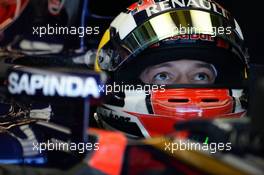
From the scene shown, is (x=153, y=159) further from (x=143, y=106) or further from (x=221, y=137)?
(x=143, y=106)

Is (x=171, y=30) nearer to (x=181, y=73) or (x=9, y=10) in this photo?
(x=181, y=73)

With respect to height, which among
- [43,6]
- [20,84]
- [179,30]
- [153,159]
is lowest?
[153,159]

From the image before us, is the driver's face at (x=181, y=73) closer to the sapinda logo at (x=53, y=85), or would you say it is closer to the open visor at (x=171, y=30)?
the open visor at (x=171, y=30)

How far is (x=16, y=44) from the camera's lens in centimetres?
125

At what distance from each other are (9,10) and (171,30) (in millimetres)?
615

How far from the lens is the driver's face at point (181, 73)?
3.32ft

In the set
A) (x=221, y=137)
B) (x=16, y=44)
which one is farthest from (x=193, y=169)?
(x=16, y=44)

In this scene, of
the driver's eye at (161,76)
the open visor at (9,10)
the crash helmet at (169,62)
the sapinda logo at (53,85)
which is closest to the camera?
the sapinda logo at (53,85)

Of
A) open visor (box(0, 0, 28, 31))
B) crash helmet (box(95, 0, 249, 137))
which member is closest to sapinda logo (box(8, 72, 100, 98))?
crash helmet (box(95, 0, 249, 137))

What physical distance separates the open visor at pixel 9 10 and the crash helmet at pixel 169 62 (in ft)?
1.32

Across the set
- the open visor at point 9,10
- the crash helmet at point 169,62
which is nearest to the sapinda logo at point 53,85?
the crash helmet at point 169,62

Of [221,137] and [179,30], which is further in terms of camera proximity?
[179,30]

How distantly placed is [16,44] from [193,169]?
0.87m

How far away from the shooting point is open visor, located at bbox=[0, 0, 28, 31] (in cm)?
132
